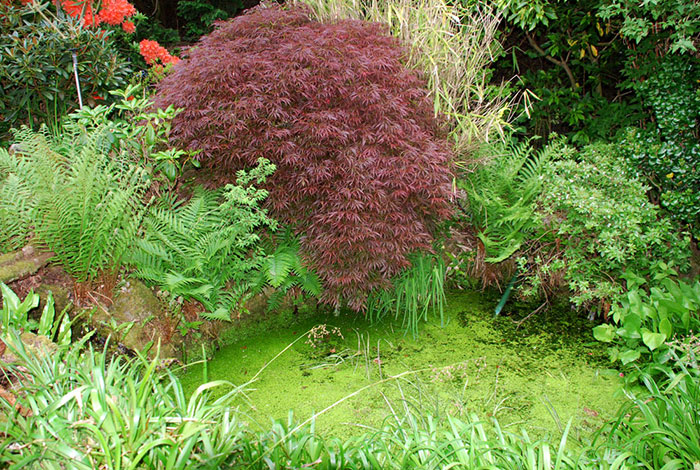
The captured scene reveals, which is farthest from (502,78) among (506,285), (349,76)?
(349,76)

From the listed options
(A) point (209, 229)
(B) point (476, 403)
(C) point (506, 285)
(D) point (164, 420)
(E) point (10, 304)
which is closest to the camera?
(D) point (164, 420)

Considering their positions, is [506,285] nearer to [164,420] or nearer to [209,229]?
[209,229]

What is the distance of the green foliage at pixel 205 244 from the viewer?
9.46 ft

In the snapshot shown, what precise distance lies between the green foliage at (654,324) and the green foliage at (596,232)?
0.30 m

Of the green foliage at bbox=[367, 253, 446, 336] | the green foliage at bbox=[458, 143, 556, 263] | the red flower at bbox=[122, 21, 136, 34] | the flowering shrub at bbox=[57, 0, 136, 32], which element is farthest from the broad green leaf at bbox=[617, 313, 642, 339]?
the red flower at bbox=[122, 21, 136, 34]

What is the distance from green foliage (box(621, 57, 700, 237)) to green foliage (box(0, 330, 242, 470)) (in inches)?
126

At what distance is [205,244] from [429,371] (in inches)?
58.9

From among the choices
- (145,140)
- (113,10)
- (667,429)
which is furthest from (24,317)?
(113,10)

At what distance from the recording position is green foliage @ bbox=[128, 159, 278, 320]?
2883 millimetres

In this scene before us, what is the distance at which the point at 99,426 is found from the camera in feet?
5.79

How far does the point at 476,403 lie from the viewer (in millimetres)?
2615

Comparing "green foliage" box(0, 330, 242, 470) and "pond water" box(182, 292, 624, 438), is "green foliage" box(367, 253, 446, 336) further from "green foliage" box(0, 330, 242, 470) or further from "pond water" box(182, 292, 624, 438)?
"green foliage" box(0, 330, 242, 470)

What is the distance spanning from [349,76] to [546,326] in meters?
2.07

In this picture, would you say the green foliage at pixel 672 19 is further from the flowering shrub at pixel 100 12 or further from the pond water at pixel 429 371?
the flowering shrub at pixel 100 12
